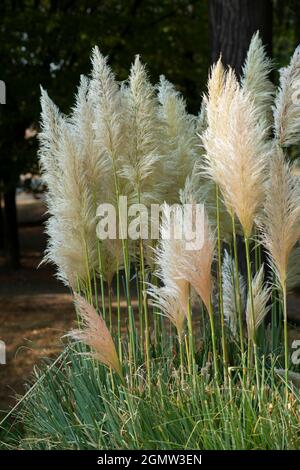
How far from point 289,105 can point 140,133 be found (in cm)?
70

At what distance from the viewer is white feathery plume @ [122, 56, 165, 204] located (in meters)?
3.91

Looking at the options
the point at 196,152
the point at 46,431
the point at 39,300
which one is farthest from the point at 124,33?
the point at 46,431

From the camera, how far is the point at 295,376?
12.1 ft

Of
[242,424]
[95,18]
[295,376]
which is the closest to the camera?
[242,424]

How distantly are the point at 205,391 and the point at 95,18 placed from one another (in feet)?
33.5

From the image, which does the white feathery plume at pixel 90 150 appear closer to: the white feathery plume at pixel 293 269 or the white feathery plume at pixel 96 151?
the white feathery plume at pixel 96 151

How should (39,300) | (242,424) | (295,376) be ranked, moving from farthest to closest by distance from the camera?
(39,300), (295,376), (242,424)

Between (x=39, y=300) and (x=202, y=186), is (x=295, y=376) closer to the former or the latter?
(x=202, y=186)

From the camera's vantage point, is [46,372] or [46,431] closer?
[46,431]

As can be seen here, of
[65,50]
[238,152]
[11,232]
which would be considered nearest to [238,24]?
[238,152]

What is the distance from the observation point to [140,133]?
391 centimetres

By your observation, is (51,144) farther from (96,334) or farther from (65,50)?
(65,50)

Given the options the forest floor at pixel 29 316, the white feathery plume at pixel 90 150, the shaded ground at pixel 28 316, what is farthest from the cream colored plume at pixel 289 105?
the shaded ground at pixel 28 316

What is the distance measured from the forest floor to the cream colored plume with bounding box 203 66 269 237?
1.60 metres
